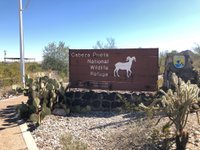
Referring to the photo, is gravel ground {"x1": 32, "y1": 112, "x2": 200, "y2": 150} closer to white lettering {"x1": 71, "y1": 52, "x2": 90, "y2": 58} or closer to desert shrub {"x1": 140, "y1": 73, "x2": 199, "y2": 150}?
desert shrub {"x1": 140, "y1": 73, "x2": 199, "y2": 150}

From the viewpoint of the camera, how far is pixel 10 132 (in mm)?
7301

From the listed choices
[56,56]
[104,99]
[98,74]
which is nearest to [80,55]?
[98,74]

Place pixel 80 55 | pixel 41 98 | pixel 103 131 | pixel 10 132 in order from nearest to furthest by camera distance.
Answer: pixel 10 132 → pixel 103 131 → pixel 41 98 → pixel 80 55

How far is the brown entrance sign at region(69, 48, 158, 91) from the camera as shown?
10.8 metres

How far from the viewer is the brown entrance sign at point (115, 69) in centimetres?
1080

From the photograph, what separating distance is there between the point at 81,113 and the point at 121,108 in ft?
4.71

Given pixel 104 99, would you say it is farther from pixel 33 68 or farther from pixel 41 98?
pixel 33 68

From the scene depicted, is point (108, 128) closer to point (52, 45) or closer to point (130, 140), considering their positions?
point (130, 140)

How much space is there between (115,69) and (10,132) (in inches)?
207

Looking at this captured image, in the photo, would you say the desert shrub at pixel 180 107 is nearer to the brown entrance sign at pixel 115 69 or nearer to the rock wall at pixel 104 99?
the rock wall at pixel 104 99

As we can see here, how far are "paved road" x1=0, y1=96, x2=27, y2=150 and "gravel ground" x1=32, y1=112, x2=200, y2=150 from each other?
0.41 meters

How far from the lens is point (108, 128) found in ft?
25.6

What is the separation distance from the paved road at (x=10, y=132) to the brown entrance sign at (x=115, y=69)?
3044 mm

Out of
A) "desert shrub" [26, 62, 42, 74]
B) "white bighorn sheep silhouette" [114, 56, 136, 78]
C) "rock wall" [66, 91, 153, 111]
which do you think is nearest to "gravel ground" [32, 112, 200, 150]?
"rock wall" [66, 91, 153, 111]
